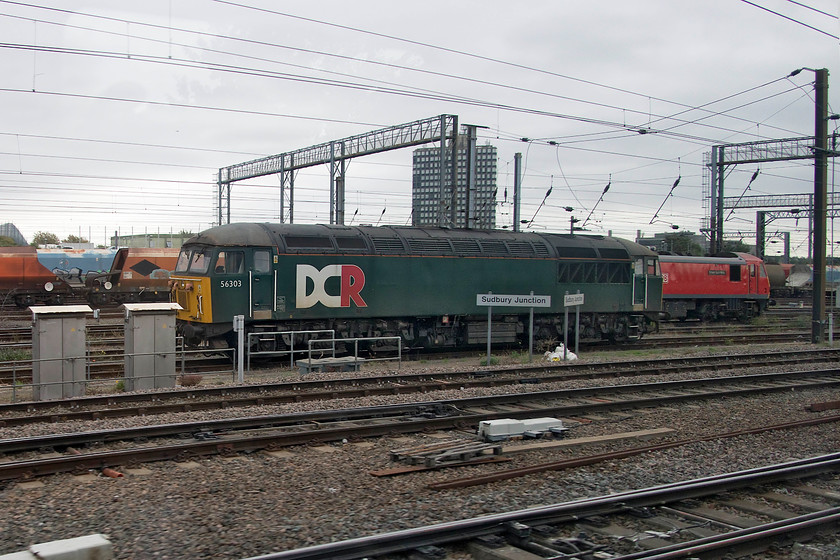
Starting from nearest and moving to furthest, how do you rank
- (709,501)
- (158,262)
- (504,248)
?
(709,501)
(504,248)
(158,262)

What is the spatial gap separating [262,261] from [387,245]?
366 centimetres

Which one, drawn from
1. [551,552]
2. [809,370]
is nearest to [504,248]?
[809,370]

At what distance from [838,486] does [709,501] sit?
1861mm

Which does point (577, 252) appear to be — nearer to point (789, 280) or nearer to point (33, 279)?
point (33, 279)

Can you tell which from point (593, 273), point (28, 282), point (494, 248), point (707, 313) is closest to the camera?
point (494, 248)

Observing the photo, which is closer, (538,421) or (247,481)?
(247,481)

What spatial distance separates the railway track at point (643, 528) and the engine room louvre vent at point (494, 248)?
579 inches

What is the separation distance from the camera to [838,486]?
26.7ft

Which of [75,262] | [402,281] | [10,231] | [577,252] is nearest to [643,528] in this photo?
[402,281]

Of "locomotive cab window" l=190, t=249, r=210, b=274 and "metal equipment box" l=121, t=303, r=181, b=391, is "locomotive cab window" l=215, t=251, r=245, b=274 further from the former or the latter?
"metal equipment box" l=121, t=303, r=181, b=391

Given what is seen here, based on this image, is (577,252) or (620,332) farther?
(620,332)

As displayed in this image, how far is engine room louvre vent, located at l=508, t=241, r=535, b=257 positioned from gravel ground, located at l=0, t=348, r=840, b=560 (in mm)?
12277

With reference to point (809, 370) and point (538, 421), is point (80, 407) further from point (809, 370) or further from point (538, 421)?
point (809, 370)

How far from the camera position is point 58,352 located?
13492 millimetres
